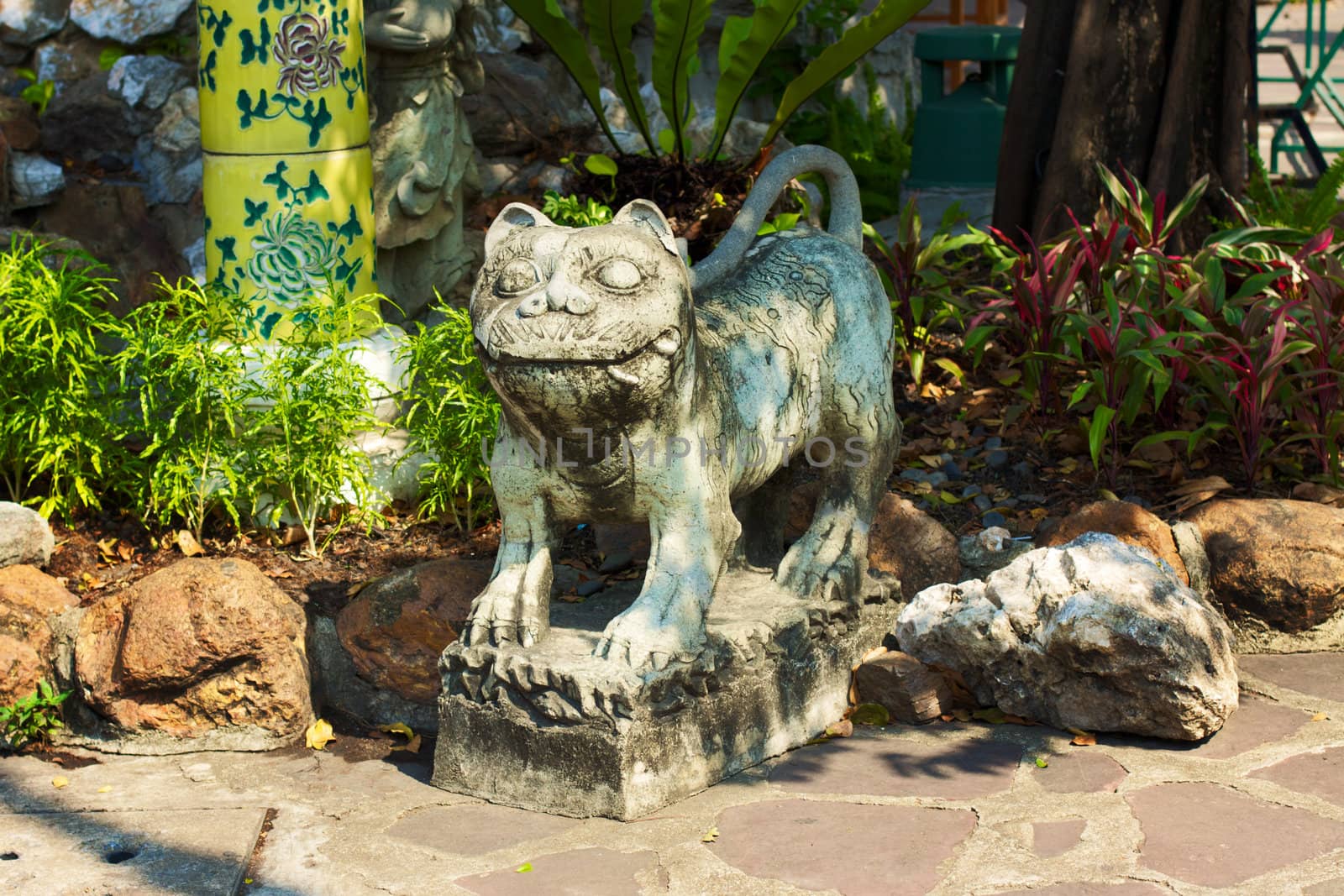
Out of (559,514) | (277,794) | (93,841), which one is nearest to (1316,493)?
(559,514)

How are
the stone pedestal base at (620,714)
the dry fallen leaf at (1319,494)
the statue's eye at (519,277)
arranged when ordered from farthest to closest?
the dry fallen leaf at (1319,494) → the stone pedestal base at (620,714) → the statue's eye at (519,277)

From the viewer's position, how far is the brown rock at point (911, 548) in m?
4.59

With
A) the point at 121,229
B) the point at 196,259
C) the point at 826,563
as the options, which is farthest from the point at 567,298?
the point at 121,229

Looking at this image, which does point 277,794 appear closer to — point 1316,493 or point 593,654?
point 593,654

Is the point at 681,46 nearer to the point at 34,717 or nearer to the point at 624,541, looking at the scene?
the point at 624,541

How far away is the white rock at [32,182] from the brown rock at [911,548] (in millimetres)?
4133

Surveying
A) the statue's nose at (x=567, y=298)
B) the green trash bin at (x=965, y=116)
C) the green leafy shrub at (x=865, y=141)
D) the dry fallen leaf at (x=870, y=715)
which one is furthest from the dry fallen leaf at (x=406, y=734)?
the green trash bin at (x=965, y=116)

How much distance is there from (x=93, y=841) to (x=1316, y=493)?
3831 mm

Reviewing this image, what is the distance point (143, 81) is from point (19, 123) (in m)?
0.58

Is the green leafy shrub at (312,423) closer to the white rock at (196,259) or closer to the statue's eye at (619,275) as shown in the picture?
the statue's eye at (619,275)

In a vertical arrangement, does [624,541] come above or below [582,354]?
below

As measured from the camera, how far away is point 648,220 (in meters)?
3.47

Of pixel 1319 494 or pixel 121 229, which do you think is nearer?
pixel 1319 494

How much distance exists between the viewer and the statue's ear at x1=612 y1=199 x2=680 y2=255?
3.45 metres
